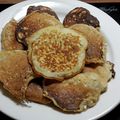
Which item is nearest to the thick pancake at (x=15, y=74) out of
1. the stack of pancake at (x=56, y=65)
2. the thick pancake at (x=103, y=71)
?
the stack of pancake at (x=56, y=65)

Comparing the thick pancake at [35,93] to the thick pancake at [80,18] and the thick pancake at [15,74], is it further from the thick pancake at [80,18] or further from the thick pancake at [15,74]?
the thick pancake at [80,18]

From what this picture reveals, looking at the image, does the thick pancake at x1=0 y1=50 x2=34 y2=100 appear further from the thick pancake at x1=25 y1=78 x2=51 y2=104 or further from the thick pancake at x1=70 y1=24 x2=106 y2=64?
the thick pancake at x1=70 y1=24 x2=106 y2=64

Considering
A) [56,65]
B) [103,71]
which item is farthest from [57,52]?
[103,71]

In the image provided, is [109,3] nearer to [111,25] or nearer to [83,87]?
[111,25]

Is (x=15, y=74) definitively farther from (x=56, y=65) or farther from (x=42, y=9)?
(x=42, y=9)

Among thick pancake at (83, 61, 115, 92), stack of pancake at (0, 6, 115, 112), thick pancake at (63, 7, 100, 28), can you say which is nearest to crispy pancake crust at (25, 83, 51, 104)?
stack of pancake at (0, 6, 115, 112)

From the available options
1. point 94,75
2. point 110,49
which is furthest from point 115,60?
point 94,75
